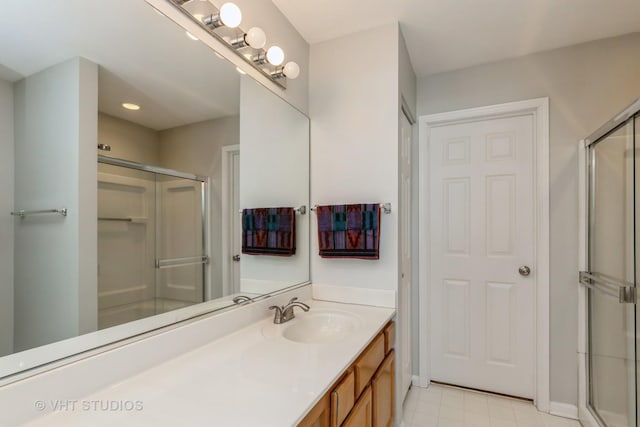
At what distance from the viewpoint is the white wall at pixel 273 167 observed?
5.11 ft

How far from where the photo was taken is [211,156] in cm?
134

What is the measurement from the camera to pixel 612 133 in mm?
1715

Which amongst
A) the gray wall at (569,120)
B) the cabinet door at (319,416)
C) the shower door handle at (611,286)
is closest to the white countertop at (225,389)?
the cabinet door at (319,416)

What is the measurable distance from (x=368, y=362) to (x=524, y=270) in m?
1.50

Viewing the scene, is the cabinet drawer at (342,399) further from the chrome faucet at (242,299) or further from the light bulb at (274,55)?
the light bulb at (274,55)

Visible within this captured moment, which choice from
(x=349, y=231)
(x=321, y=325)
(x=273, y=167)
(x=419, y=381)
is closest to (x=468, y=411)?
(x=419, y=381)

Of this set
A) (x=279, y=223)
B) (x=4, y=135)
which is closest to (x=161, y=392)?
(x=4, y=135)

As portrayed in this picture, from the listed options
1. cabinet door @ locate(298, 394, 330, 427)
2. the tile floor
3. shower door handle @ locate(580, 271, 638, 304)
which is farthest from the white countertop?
shower door handle @ locate(580, 271, 638, 304)

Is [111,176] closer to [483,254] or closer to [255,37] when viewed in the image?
[255,37]

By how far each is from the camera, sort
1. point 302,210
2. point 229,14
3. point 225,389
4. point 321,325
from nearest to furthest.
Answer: point 225,389 → point 229,14 → point 321,325 → point 302,210

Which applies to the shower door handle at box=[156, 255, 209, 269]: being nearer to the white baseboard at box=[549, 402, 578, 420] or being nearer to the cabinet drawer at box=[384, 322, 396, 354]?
the cabinet drawer at box=[384, 322, 396, 354]

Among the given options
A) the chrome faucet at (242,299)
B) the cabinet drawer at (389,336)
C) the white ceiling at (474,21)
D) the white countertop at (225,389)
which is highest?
the white ceiling at (474,21)

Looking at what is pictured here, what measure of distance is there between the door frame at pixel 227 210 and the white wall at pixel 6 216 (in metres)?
0.72

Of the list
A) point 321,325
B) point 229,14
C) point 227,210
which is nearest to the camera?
point 229,14
